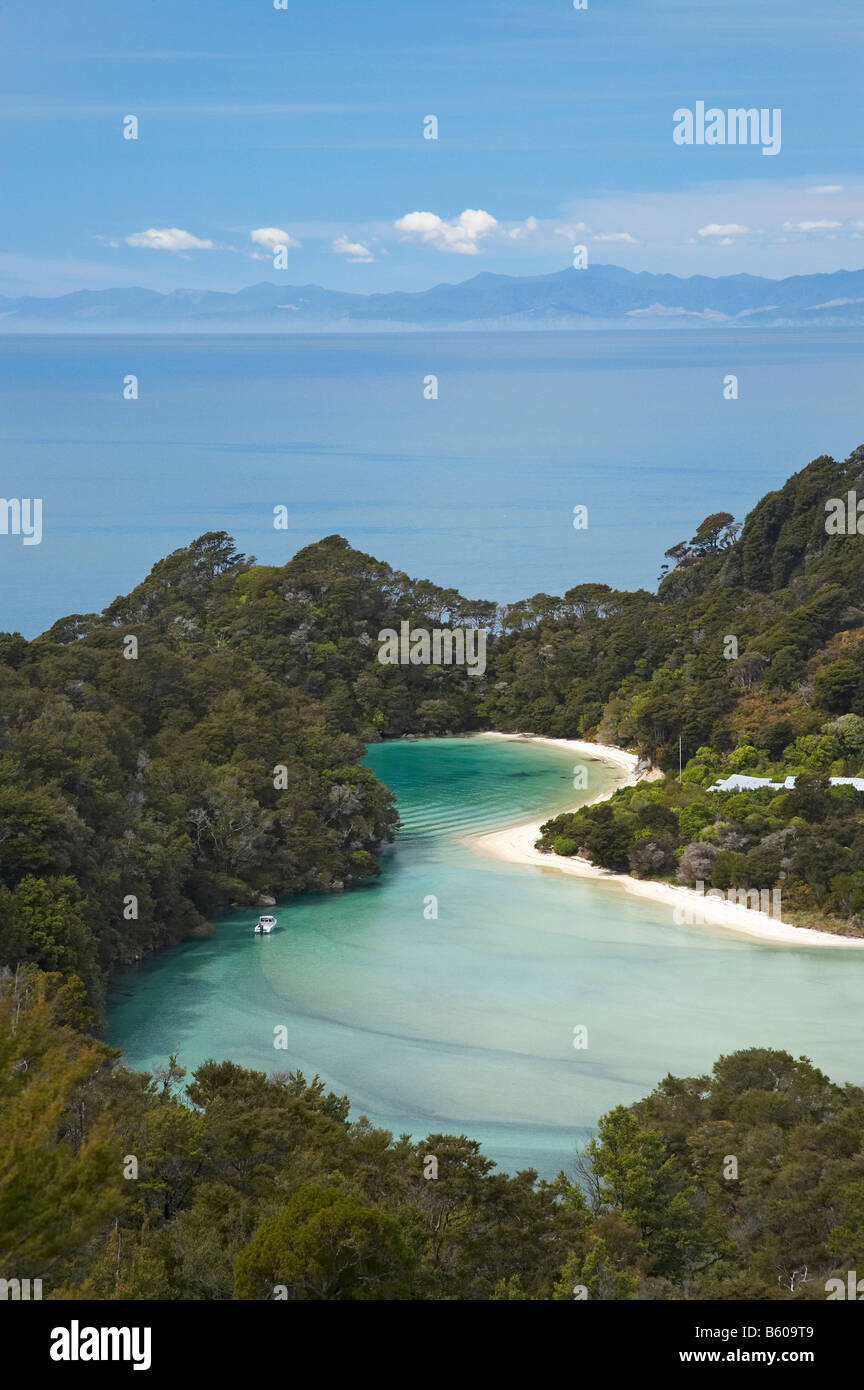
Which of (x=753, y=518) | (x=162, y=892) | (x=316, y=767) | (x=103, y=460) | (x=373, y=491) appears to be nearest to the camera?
(x=162, y=892)

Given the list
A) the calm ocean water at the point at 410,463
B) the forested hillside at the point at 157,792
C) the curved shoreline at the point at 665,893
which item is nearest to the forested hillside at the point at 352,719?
the forested hillside at the point at 157,792

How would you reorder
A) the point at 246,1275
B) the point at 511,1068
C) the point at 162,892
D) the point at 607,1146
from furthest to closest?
the point at 162,892 → the point at 511,1068 → the point at 607,1146 → the point at 246,1275

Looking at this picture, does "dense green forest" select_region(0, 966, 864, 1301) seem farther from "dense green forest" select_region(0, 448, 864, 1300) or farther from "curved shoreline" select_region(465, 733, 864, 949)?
"curved shoreline" select_region(465, 733, 864, 949)

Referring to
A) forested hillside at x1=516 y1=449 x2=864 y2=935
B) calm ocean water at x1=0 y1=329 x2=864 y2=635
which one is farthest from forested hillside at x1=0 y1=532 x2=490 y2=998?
calm ocean water at x1=0 y1=329 x2=864 y2=635

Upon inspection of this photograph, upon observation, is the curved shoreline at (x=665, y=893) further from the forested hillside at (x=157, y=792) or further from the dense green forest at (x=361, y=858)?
the forested hillside at (x=157, y=792)
